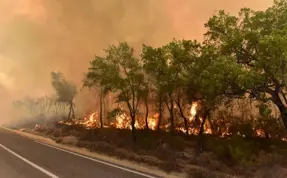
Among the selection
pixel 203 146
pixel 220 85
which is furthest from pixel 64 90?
pixel 220 85

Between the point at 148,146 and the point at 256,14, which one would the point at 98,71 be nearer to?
the point at 148,146

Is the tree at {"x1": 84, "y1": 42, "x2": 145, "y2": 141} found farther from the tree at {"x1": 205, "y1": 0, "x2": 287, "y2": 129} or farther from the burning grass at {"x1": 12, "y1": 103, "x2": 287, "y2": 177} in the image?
the tree at {"x1": 205, "y1": 0, "x2": 287, "y2": 129}

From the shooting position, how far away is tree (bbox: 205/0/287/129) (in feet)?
58.4

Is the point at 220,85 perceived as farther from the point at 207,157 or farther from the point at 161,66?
the point at 161,66

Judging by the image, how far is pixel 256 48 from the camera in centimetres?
2023

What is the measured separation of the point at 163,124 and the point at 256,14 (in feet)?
136

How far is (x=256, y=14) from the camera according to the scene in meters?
20.6

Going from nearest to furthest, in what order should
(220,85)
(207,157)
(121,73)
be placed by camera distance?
(220,85) < (207,157) < (121,73)

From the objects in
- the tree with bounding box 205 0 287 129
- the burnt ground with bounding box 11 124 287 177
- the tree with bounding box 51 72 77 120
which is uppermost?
the tree with bounding box 51 72 77 120

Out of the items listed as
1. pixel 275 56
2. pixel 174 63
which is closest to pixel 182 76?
pixel 174 63

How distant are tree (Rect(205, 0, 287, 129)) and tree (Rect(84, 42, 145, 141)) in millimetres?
17401

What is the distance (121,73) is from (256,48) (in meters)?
21.4

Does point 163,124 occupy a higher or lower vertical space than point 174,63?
lower

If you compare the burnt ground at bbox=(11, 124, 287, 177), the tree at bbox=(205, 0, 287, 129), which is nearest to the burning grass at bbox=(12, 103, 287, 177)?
the burnt ground at bbox=(11, 124, 287, 177)
